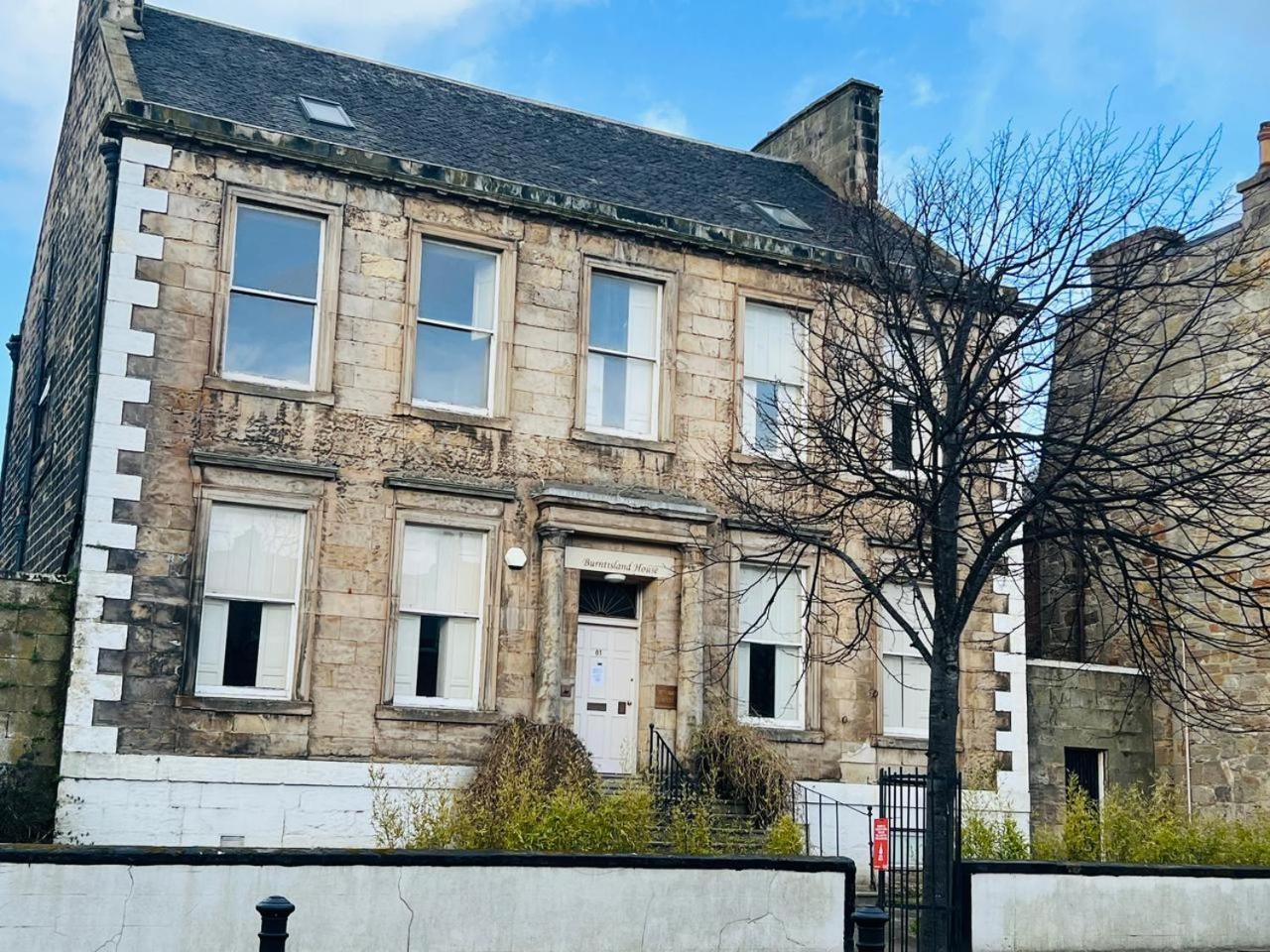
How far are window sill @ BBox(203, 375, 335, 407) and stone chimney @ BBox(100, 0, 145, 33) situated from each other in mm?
5745

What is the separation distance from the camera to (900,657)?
2114cm

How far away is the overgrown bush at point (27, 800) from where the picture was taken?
15.7 m

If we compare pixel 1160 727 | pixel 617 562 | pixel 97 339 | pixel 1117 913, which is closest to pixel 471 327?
pixel 617 562

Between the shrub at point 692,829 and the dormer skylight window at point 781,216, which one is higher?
the dormer skylight window at point 781,216

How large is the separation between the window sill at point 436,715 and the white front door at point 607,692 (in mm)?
1309

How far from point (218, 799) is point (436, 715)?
103 inches

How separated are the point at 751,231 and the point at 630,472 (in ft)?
13.1

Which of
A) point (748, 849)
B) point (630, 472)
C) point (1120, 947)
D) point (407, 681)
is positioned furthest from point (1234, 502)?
point (407, 681)

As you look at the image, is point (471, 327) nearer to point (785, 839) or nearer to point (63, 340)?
point (63, 340)

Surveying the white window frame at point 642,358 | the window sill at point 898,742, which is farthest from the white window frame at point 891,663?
the white window frame at point 642,358

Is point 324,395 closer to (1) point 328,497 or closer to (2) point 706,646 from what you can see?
(1) point 328,497

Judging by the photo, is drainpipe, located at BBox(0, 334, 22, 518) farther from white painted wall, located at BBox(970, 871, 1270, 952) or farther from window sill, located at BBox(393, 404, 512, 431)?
white painted wall, located at BBox(970, 871, 1270, 952)

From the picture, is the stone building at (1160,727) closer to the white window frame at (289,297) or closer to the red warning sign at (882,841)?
the red warning sign at (882,841)

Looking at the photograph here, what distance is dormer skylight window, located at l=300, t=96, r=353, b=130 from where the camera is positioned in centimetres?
1972
